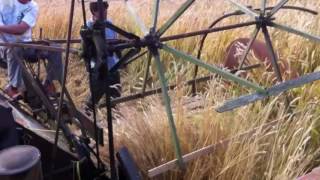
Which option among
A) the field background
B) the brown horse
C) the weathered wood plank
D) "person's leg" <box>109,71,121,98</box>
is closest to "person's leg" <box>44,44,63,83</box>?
"person's leg" <box>109,71,121,98</box>

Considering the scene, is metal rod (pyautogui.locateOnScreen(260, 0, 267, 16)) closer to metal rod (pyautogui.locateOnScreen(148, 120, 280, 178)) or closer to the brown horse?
the brown horse

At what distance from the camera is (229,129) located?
2.71 metres

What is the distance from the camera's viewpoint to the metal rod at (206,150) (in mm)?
2357

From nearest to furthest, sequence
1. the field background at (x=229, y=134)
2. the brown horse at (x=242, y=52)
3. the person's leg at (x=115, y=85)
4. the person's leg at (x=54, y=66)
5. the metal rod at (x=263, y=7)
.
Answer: the field background at (x=229, y=134) → the person's leg at (x=115, y=85) → the metal rod at (x=263, y=7) → the person's leg at (x=54, y=66) → the brown horse at (x=242, y=52)

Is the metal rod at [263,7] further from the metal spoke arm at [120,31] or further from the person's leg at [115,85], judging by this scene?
the metal spoke arm at [120,31]

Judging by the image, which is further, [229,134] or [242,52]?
[242,52]

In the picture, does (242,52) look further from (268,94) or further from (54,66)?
(268,94)

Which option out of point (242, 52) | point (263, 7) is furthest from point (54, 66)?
point (263, 7)

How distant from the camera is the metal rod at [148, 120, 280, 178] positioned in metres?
2.36

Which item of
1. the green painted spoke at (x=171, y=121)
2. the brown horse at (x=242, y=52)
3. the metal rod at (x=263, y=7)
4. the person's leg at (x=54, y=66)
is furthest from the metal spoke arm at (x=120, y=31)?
the brown horse at (x=242, y=52)

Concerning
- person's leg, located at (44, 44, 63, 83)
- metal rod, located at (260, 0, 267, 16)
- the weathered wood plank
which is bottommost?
person's leg, located at (44, 44, 63, 83)

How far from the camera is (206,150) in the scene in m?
2.50

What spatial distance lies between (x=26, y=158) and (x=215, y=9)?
5.74 meters

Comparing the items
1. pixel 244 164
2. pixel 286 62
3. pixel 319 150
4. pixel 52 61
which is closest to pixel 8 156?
pixel 244 164
